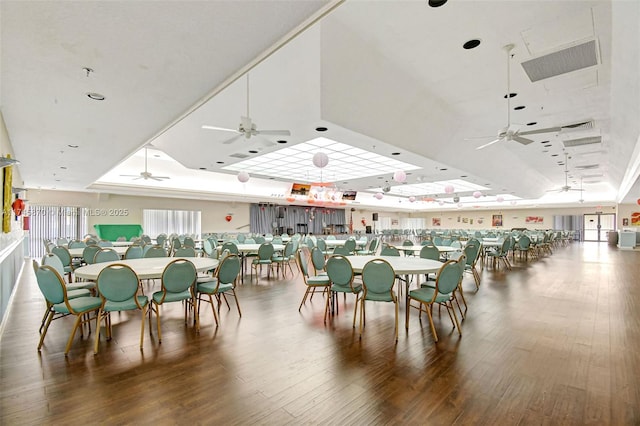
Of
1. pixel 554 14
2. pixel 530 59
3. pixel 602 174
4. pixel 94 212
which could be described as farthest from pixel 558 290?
pixel 94 212

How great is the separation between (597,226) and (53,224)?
117ft

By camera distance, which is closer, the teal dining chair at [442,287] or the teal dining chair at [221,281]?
the teal dining chair at [442,287]

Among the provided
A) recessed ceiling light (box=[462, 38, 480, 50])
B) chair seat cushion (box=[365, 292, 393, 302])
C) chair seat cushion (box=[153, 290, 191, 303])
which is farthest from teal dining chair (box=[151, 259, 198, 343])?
recessed ceiling light (box=[462, 38, 480, 50])

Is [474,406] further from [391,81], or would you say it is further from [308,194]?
[308,194]

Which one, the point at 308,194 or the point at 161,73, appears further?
the point at 308,194

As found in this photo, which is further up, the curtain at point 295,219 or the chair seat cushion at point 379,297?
the curtain at point 295,219

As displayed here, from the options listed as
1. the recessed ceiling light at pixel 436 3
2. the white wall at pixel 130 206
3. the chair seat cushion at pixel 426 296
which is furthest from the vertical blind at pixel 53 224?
the recessed ceiling light at pixel 436 3

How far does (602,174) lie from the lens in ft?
48.7

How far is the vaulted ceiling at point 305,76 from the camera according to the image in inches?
91.3

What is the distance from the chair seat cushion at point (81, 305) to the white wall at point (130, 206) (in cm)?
1238

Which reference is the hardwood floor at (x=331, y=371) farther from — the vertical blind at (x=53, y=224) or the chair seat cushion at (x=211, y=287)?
the vertical blind at (x=53, y=224)

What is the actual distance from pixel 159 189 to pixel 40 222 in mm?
5496

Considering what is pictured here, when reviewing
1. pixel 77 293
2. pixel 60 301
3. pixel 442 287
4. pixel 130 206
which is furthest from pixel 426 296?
pixel 130 206

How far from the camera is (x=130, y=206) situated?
14547 millimetres
